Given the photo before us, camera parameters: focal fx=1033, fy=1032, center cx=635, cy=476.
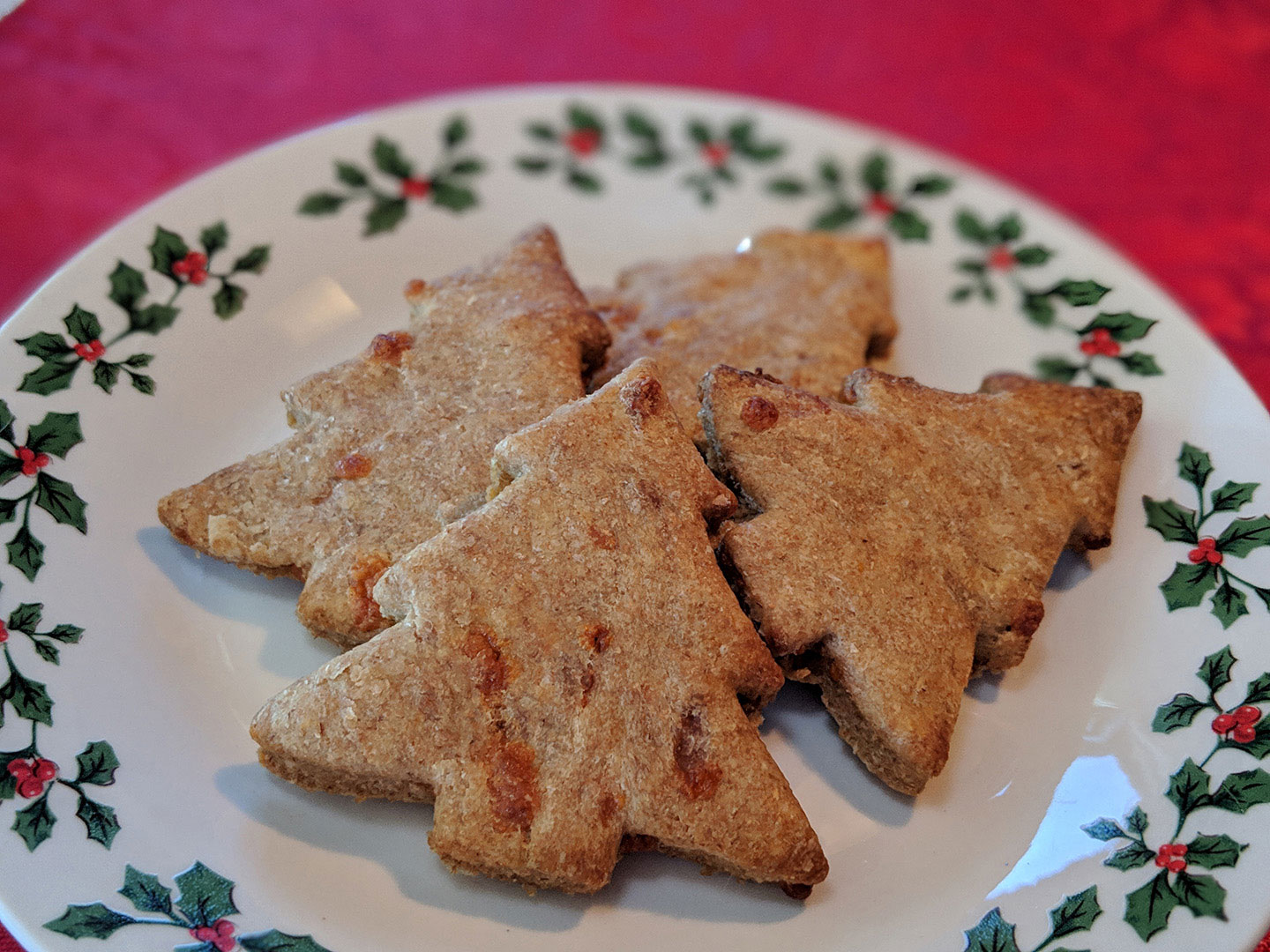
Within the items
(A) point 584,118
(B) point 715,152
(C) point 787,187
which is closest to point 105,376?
(A) point 584,118

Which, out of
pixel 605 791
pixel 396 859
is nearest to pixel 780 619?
pixel 605 791

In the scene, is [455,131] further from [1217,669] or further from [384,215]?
[1217,669]

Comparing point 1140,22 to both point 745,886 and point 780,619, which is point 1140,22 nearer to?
point 780,619

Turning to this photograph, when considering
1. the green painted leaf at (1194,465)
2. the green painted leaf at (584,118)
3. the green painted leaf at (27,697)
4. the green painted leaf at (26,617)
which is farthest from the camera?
the green painted leaf at (584,118)

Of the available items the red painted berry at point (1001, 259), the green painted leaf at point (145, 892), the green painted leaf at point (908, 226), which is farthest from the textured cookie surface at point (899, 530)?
the green painted leaf at point (145, 892)

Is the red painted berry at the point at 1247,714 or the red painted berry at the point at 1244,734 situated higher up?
the red painted berry at the point at 1247,714

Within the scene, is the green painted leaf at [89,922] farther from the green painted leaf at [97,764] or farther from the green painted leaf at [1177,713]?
the green painted leaf at [1177,713]
